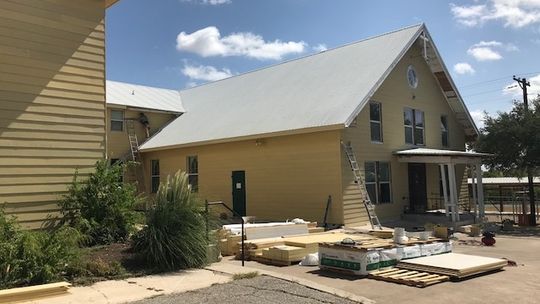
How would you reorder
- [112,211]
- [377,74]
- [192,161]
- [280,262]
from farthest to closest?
[192,161]
[377,74]
[280,262]
[112,211]

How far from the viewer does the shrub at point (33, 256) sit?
742 cm

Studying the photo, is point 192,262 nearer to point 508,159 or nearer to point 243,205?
point 243,205

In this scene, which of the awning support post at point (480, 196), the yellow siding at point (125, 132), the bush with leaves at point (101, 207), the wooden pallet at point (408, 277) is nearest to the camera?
the wooden pallet at point (408, 277)

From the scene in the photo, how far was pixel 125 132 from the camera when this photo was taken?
25188 millimetres

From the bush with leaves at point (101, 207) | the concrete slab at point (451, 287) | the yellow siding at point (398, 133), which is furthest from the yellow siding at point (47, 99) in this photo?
the yellow siding at point (398, 133)

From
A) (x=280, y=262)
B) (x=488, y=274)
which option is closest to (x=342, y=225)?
(x=280, y=262)

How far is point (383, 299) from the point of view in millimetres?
7711

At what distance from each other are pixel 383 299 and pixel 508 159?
16.6 m

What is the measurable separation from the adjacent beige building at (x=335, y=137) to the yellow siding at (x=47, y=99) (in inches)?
323

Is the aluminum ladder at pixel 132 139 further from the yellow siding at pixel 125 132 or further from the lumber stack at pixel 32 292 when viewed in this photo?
the lumber stack at pixel 32 292

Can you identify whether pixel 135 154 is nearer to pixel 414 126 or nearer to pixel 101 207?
pixel 414 126

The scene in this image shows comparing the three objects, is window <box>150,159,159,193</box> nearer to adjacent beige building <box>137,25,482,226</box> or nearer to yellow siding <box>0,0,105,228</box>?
adjacent beige building <box>137,25,482,226</box>

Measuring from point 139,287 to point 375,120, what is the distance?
13614 mm

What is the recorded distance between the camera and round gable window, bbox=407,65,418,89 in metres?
21.3
